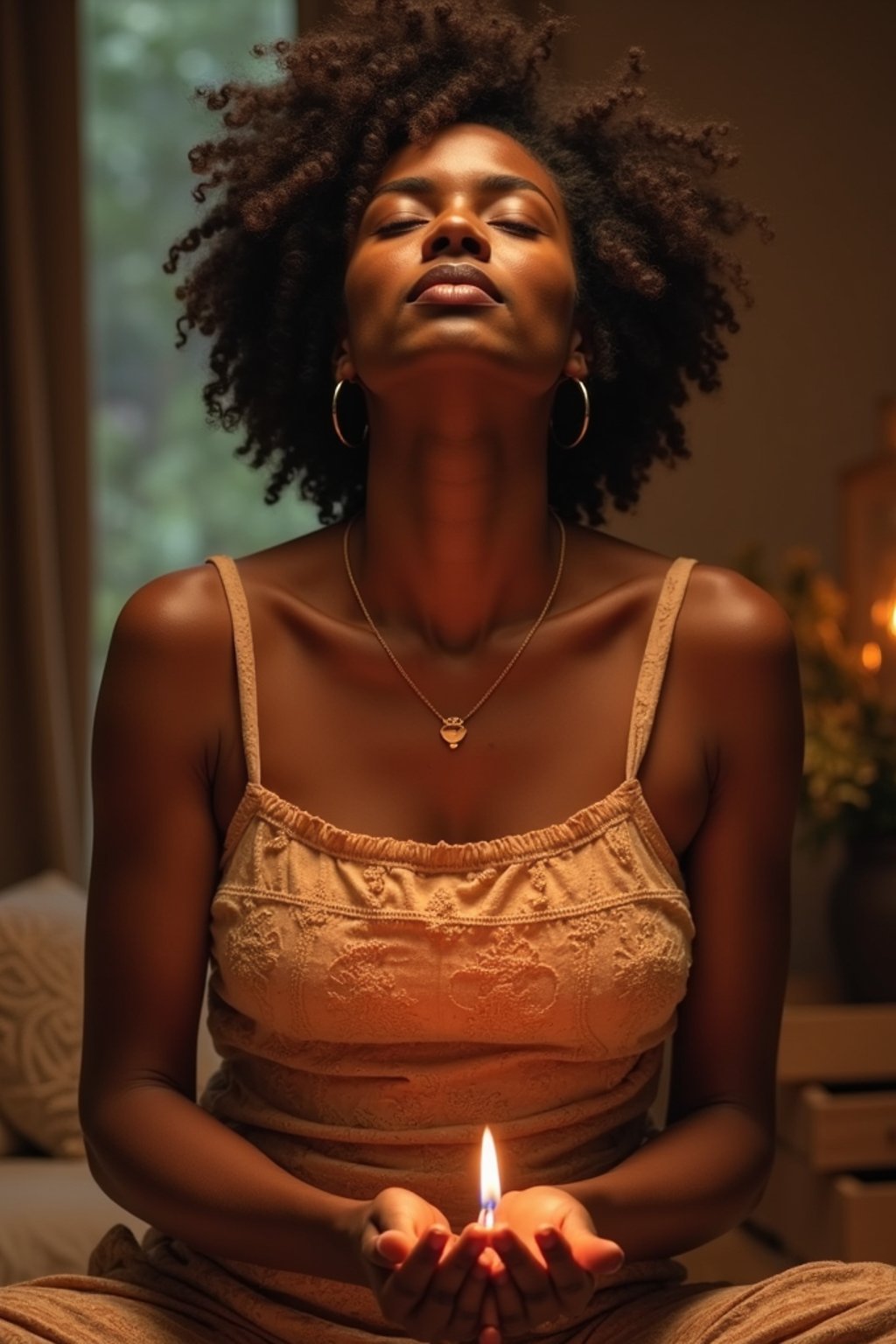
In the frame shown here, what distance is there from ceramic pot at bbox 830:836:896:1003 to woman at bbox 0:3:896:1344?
4.08 feet

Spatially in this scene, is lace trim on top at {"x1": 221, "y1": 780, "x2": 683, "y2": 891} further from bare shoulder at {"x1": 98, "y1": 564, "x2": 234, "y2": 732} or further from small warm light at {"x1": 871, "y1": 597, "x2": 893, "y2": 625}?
small warm light at {"x1": 871, "y1": 597, "x2": 893, "y2": 625}

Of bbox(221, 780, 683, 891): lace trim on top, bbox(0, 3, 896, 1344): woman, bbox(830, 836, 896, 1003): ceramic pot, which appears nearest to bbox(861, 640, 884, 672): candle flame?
bbox(830, 836, 896, 1003): ceramic pot

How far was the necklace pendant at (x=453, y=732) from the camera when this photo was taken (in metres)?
1.58

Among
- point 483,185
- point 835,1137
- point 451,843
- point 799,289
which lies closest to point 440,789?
point 451,843

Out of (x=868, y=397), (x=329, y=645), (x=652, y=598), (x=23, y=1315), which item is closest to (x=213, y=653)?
(x=329, y=645)

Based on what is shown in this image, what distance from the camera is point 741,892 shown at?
1571mm

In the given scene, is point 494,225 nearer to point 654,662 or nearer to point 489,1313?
point 654,662

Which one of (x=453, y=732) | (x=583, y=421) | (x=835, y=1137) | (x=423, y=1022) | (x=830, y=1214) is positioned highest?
(x=583, y=421)

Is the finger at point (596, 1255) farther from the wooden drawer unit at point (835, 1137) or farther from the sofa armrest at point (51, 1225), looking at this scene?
the wooden drawer unit at point (835, 1137)

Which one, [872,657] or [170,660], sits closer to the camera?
[170,660]

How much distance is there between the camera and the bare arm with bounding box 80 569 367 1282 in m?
1.42

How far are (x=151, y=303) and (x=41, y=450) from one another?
0.45 m

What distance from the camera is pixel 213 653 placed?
1.59m

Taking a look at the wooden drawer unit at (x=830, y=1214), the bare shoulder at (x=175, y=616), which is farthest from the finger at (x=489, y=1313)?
the wooden drawer unit at (x=830, y=1214)
